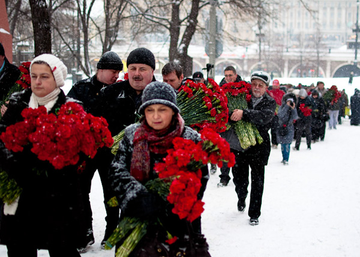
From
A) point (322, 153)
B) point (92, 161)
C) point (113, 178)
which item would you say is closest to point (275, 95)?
point (322, 153)

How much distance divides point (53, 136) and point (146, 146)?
1.99ft

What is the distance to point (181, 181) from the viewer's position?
2545mm

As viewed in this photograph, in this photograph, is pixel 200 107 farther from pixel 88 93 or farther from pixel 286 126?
pixel 286 126

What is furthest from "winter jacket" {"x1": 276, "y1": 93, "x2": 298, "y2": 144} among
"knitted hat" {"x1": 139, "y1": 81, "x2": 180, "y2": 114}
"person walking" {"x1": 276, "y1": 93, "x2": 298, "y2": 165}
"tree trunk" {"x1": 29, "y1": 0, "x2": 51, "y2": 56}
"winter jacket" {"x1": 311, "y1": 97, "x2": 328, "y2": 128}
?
"knitted hat" {"x1": 139, "y1": 81, "x2": 180, "y2": 114}

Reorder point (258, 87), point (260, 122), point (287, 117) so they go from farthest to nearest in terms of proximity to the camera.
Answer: point (287, 117), point (258, 87), point (260, 122)

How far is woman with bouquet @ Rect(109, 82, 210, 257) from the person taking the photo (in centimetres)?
269

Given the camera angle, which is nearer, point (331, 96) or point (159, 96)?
point (159, 96)

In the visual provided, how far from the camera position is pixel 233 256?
446 cm

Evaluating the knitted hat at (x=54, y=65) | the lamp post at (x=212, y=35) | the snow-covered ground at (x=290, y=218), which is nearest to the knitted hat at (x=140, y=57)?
the knitted hat at (x=54, y=65)

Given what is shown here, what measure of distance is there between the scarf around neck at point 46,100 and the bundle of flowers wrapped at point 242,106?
2.78m

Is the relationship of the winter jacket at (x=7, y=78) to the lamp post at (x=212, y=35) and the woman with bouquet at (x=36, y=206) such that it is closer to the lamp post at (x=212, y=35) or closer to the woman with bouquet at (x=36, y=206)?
the woman with bouquet at (x=36, y=206)

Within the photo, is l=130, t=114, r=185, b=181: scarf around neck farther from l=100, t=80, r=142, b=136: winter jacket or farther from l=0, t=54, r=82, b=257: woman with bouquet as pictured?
l=100, t=80, r=142, b=136: winter jacket

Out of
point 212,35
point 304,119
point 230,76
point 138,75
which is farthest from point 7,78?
point 304,119

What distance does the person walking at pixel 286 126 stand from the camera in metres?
10.5
